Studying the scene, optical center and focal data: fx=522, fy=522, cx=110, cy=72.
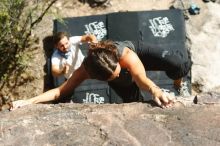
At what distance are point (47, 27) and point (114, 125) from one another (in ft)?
11.6

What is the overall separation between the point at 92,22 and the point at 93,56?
3.12m

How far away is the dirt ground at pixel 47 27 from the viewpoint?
5848 millimetres

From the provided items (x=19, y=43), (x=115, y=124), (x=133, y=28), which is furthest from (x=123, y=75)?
(x=19, y=43)

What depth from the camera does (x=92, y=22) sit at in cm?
592

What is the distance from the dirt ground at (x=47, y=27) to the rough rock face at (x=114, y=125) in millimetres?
2884

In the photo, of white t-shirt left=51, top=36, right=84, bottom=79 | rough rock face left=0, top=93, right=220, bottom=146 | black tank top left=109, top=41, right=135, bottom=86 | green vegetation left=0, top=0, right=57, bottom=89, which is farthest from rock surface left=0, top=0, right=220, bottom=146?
green vegetation left=0, top=0, right=57, bottom=89

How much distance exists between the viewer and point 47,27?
6121 mm

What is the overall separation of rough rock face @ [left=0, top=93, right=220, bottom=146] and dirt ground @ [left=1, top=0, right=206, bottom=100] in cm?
288

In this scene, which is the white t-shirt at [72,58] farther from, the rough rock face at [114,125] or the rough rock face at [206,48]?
the rough rock face at [114,125]

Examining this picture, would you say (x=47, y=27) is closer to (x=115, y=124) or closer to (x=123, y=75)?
(x=123, y=75)

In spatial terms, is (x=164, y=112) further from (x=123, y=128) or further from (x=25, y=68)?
(x=25, y=68)

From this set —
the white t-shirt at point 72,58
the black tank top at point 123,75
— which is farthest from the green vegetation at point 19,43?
the black tank top at point 123,75

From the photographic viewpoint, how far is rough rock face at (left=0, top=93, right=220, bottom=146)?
105 inches

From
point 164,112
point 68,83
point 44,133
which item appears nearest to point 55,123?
point 44,133
